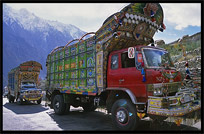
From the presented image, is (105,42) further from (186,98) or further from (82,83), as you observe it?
(186,98)

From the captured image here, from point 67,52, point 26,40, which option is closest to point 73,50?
point 67,52

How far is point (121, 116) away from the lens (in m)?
5.11

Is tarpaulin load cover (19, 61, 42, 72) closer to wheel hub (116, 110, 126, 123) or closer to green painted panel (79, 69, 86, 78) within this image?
green painted panel (79, 69, 86, 78)

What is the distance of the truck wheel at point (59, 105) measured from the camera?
8148 mm

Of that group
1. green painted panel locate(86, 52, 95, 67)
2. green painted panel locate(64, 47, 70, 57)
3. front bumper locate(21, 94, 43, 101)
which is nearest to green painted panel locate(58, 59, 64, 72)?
green painted panel locate(64, 47, 70, 57)

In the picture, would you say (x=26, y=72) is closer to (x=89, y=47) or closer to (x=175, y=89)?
(x=89, y=47)

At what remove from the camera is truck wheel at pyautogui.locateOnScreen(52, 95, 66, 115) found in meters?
8.15

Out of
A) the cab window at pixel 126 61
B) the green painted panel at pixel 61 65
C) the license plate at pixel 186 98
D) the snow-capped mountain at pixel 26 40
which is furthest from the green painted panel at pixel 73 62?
the snow-capped mountain at pixel 26 40

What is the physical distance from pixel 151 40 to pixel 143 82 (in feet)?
8.62

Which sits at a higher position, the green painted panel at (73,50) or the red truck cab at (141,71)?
the green painted panel at (73,50)

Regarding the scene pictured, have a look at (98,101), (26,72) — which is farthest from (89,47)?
(26,72)

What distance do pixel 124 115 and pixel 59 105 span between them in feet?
14.2

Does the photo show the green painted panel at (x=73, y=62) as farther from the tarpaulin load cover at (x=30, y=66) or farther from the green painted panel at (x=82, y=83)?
the tarpaulin load cover at (x=30, y=66)

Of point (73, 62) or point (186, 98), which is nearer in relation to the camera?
point (186, 98)
